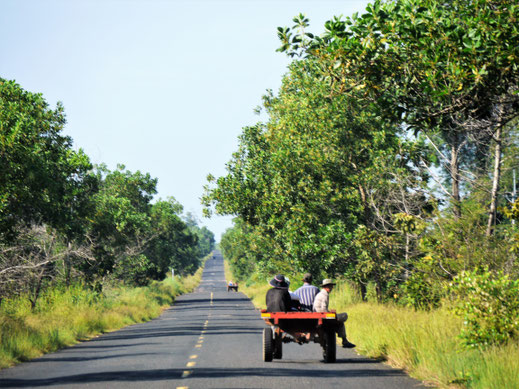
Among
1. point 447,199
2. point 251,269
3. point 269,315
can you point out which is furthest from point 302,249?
point 251,269

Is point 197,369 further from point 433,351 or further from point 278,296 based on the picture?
point 433,351

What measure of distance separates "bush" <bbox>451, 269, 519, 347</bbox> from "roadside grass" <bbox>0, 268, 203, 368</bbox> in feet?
30.0

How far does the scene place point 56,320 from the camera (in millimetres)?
26172

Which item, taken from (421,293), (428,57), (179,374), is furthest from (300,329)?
(421,293)

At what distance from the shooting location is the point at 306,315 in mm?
14922

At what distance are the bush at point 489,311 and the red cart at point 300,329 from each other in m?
2.85

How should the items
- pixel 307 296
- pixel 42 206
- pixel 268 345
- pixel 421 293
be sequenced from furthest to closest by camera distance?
pixel 42 206, pixel 421 293, pixel 307 296, pixel 268 345

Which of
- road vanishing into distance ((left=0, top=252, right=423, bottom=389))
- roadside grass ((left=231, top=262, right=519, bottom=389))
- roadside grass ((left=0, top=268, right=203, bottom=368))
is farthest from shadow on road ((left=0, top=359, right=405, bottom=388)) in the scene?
roadside grass ((left=0, top=268, right=203, bottom=368))

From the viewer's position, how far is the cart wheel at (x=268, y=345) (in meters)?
15.1

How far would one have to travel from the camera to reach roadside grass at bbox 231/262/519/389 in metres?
10.8


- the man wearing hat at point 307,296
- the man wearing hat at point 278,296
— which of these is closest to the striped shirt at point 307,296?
the man wearing hat at point 307,296

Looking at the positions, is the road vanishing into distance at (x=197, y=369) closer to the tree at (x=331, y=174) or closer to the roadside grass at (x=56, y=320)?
the roadside grass at (x=56, y=320)

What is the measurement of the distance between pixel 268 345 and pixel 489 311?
14.6 feet

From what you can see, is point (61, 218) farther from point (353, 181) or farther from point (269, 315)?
point (269, 315)
